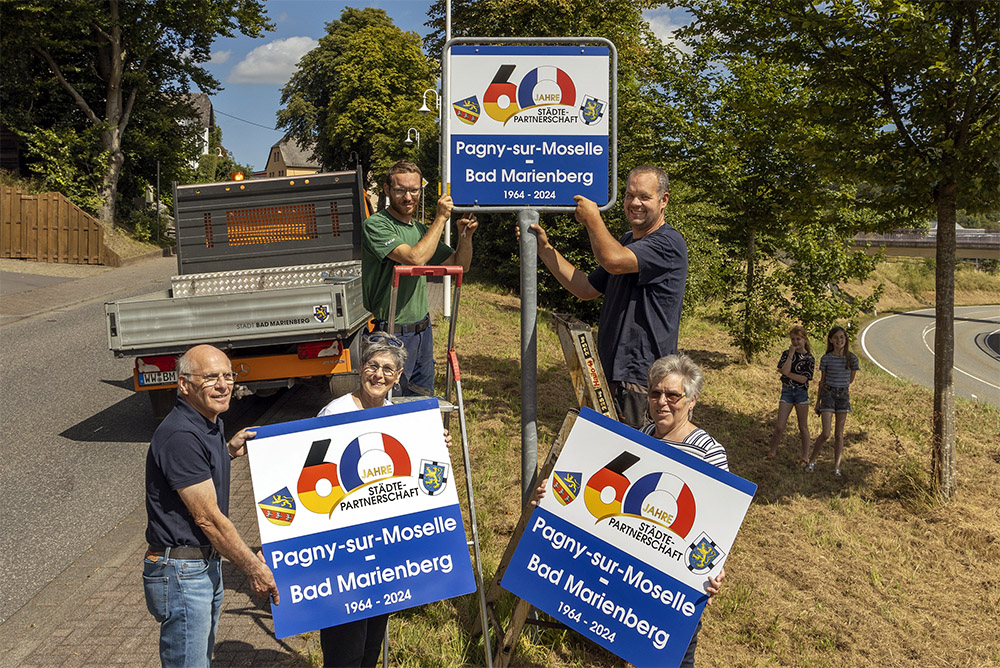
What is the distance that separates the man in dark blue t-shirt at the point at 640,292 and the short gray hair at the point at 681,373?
0.42m

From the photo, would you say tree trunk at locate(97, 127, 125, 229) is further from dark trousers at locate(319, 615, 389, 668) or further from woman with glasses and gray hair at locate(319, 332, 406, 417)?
dark trousers at locate(319, 615, 389, 668)

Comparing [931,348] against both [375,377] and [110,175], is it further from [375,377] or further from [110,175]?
[375,377]

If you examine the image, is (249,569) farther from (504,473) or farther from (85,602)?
(504,473)

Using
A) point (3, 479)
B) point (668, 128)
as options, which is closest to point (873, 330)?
point (668, 128)

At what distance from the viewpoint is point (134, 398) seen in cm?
990

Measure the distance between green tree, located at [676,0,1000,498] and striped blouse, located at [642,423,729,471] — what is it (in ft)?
13.7

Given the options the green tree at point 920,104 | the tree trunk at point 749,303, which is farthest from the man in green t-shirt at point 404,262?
the tree trunk at point 749,303

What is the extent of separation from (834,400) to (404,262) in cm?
583

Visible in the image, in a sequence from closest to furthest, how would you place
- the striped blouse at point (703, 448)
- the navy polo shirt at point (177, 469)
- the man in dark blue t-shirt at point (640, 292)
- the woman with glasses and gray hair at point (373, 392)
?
Answer: the navy polo shirt at point (177, 469) < the striped blouse at point (703, 448) < the woman with glasses and gray hair at point (373, 392) < the man in dark blue t-shirt at point (640, 292)

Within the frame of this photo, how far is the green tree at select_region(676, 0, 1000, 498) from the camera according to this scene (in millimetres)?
6262

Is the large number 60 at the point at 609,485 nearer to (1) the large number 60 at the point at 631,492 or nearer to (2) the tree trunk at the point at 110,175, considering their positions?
(1) the large number 60 at the point at 631,492

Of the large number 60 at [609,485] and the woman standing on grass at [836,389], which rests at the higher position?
the large number 60 at [609,485]

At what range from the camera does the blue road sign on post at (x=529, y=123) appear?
3768mm

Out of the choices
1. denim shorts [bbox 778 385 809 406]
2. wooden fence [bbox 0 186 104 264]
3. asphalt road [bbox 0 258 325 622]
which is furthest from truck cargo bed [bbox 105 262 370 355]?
wooden fence [bbox 0 186 104 264]
